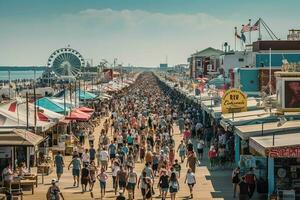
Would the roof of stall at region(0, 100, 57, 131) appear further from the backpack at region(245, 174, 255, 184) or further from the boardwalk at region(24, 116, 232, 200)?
the backpack at region(245, 174, 255, 184)

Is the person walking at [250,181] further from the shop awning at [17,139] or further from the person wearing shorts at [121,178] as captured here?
the shop awning at [17,139]

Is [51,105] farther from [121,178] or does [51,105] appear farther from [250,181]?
[250,181]

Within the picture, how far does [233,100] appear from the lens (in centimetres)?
2625

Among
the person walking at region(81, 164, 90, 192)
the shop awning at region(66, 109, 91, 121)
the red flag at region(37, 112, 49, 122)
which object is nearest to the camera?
the person walking at region(81, 164, 90, 192)

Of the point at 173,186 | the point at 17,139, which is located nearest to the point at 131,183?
the point at 173,186

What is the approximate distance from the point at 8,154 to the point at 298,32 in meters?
34.8

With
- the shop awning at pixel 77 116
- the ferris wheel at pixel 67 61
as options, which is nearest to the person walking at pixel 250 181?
the shop awning at pixel 77 116

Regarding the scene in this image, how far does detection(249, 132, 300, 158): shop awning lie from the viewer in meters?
16.6

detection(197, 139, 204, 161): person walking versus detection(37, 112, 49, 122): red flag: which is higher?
detection(37, 112, 49, 122): red flag

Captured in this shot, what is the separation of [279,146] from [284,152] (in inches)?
8.3

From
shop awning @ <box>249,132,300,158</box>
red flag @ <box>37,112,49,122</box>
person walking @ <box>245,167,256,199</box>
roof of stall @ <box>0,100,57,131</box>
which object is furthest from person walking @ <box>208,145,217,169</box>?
red flag @ <box>37,112,49,122</box>

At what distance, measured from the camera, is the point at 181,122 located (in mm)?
42250

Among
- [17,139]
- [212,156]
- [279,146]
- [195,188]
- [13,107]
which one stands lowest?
[195,188]

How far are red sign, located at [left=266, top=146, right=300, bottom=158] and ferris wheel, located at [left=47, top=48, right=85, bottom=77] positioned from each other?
265 feet
